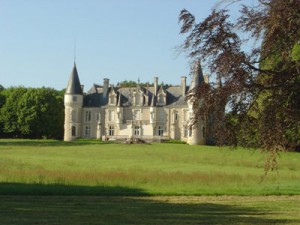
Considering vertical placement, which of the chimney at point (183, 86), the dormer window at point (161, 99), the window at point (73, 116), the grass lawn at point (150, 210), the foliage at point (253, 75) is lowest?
the grass lawn at point (150, 210)

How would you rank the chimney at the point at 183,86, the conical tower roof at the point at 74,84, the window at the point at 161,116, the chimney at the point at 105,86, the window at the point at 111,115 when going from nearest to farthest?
the chimney at the point at 183,86, the window at the point at 161,116, the conical tower roof at the point at 74,84, the window at the point at 111,115, the chimney at the point at 105,86

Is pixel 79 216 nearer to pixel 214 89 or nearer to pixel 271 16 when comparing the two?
pixel 214 89

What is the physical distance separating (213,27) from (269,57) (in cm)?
109

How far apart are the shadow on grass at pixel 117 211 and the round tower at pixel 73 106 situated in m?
59.9

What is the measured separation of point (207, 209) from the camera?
1079 cm

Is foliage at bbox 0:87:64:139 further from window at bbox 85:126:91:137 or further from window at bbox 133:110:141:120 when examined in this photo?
window at bbox 133:110:141:120

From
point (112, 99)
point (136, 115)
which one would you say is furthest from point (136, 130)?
point (112, 99)

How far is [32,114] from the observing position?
72250 millimetres

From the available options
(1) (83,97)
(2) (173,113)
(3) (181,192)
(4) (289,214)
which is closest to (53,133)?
(1) (83,97)

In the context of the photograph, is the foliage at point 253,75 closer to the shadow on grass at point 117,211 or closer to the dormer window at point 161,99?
the shadow on grass at point 117,211

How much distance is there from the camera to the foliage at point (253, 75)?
8.01 m

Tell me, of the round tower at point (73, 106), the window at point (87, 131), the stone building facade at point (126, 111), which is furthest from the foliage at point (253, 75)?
the window at point (87, 131)

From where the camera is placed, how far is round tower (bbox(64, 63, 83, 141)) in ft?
240

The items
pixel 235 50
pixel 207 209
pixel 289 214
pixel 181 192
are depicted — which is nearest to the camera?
pixel 235 50
